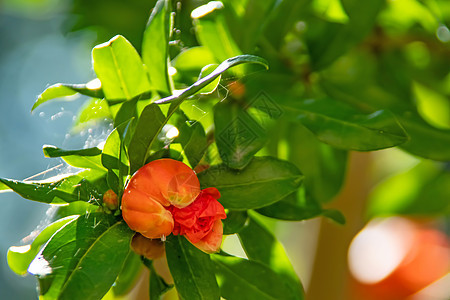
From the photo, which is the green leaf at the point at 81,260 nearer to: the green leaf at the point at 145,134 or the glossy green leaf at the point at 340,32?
the green leaf at the point at 145,134

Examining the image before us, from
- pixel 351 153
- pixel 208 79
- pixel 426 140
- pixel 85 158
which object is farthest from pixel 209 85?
pixel 351 153

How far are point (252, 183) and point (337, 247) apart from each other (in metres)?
0.61

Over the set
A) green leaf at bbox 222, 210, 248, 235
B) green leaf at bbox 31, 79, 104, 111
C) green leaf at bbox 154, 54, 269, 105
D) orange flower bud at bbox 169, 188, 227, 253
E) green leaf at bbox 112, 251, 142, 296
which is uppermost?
green leaf at bbox 154, 54, 269, 105

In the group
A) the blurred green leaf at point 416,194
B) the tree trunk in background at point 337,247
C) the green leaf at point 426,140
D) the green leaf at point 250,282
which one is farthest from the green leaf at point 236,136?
the blurred green leaf at point 416,194

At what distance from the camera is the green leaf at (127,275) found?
1.99 ft

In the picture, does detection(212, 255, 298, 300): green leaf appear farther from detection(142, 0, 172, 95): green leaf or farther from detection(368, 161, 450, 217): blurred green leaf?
detection(368, 161, 450, 217): blurred green leaf

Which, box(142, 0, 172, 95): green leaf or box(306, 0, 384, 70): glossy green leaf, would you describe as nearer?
box(142, 0, 172, 95): green leaf

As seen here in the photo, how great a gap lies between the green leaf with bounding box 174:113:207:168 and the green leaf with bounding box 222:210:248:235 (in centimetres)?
7

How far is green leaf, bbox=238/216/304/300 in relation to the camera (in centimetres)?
62

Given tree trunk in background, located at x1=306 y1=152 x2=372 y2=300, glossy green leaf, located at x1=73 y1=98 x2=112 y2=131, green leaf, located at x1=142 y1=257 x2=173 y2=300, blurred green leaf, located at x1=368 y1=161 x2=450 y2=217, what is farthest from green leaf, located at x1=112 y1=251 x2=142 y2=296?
blurred green leaf, located at x1=368 y1=161 x2=450 y2=217

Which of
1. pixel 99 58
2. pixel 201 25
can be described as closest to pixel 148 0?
pixel 201 25

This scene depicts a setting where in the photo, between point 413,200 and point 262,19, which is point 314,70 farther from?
point 413,200

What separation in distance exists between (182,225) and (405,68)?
0.66 metres

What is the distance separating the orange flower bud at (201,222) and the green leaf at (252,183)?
0.04 m
